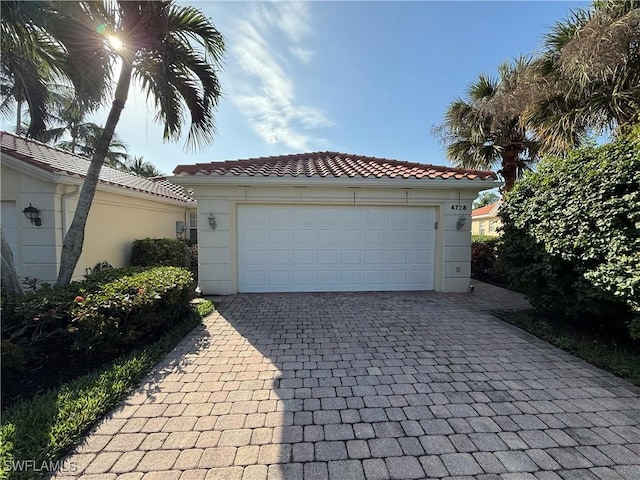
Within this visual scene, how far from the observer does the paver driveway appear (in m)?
2.12

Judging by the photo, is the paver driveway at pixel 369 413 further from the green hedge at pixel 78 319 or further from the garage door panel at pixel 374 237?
the garage door panel at pixel 374 237

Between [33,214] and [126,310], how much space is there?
4.96 meters

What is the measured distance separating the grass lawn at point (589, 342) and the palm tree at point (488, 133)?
249 inches

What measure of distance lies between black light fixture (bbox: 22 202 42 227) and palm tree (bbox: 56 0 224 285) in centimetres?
233

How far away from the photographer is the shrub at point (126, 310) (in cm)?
362

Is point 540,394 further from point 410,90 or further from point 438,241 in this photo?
point 410,90

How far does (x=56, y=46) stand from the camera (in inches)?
187

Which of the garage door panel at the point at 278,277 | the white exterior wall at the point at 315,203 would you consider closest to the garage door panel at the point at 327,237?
the white exterior wall at the point at 315,203

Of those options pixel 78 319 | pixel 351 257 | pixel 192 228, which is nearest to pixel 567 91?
pixel 351 257

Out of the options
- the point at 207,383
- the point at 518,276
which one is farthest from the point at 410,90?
the point at 207,383

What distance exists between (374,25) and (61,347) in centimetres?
907

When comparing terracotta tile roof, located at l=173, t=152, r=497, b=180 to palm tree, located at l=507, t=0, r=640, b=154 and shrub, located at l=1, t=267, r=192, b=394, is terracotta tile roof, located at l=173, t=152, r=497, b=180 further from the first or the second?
shrub, located at l=1, t=267, r=192, b=394

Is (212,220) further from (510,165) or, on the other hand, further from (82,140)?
(82,140)

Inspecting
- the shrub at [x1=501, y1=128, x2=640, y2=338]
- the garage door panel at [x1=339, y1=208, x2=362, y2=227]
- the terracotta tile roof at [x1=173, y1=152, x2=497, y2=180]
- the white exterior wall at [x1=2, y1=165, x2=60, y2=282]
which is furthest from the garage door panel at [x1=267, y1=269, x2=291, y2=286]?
the shrub at [x1=501, y1=128, x2=640, y2=338]
